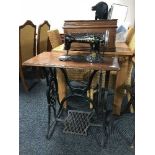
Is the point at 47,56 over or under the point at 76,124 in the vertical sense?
over

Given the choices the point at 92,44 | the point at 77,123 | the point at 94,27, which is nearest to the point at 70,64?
the point at 92,44

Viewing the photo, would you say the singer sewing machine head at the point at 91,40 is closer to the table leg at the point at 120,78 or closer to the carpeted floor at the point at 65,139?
the table leg at the point at 120,78

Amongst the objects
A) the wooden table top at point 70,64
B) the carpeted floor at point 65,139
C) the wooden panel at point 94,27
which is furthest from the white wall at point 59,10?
the wooden table top at point 70,64

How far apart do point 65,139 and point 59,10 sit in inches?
113

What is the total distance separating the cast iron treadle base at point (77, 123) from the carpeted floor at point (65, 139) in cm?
5

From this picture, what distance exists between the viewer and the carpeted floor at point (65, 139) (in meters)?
1.85

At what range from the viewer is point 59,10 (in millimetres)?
4203

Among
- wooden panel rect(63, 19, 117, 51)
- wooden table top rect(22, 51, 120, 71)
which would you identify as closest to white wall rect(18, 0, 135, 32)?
wooden panel rect(63, 19, 117, 51)

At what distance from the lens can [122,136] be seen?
6.75 feet
